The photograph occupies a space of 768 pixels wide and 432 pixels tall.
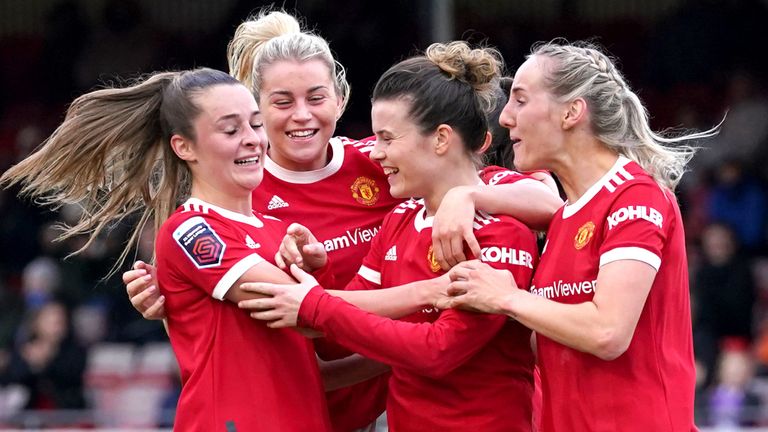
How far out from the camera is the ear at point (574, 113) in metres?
3.60

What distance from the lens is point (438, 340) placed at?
11.6 ft

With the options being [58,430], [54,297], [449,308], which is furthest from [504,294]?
[54,297]

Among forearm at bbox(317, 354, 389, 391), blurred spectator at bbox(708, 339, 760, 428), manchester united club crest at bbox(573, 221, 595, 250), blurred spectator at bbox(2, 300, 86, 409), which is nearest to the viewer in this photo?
manchester united club crest at bbox(573, 221, 595, 250)

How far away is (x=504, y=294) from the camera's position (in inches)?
138

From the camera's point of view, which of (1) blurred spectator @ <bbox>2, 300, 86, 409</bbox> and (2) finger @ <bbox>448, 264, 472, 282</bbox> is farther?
(1) blurred spectator @ <bbox>2, 300, 86, 409</bbox>

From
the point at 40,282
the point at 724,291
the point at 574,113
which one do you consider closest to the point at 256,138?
the point at 574,113

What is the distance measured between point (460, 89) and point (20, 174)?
1364 mm

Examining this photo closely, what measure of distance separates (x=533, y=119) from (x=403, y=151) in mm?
391

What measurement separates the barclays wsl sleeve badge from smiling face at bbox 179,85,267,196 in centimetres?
16

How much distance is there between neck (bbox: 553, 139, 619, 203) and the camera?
360cm

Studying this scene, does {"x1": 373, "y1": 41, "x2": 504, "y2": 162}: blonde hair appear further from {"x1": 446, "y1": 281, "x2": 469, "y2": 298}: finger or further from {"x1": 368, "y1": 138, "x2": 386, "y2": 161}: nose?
{"x1": 446, "y1": 281, "x2": 469, "y2": 298}: finger

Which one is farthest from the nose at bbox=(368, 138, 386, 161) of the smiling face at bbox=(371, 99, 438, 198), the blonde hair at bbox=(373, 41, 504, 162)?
the blonde hair at bbox=(373, 41, 504, 162)

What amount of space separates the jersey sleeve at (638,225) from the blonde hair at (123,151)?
118cm

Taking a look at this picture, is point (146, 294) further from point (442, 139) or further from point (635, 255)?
point (635, 255)
